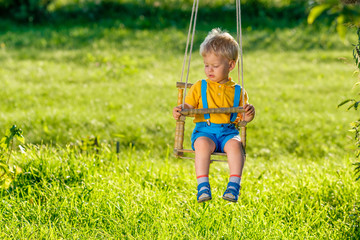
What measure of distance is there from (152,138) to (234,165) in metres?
3.51

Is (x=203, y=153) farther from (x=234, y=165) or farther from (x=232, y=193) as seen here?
(x=232, y=193)

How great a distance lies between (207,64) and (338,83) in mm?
6813

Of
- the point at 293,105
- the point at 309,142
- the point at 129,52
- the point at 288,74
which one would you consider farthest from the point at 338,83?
the point at 129,52

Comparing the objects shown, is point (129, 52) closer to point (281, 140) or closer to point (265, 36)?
point (265, 36)

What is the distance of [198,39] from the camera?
1251 cm

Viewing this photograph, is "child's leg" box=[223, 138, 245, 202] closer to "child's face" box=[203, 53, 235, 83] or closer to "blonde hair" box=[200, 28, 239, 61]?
"child's face" box=[203, 53, 235, 83]

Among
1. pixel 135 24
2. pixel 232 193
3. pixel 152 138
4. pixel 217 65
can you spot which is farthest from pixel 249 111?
pixel 135 24

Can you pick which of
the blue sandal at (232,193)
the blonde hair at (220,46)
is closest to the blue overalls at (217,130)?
the blonde hair at (220,46)

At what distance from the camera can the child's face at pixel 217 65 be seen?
3.69 m

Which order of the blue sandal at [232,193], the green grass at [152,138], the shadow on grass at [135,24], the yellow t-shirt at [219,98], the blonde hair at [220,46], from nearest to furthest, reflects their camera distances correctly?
1. the blue sandal at [232,193]
2. the blonde hair at [220,46]
3. the yellow t-shirt at [219,98]
4. the green grass at [152,138]
5. the shadow on grass at [135,24]

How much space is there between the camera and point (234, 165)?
Answer: 3.48 metres

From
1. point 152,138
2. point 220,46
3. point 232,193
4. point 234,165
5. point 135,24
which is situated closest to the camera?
point 232,193

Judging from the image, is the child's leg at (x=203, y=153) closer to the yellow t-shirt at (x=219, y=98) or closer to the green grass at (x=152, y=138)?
the yellow t-shirt at (x=219, y=98)

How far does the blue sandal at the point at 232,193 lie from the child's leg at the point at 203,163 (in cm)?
13
